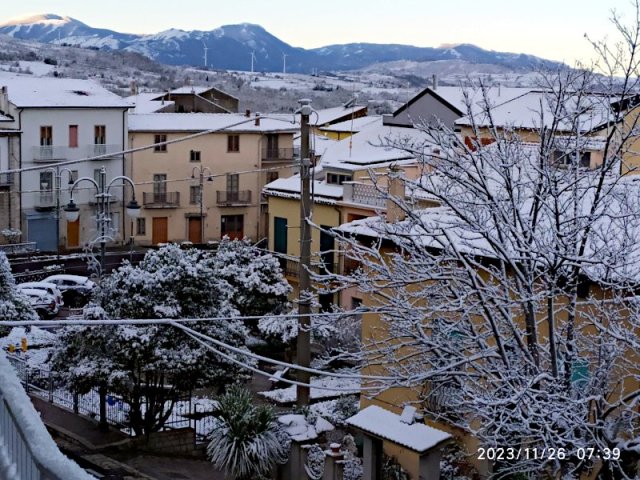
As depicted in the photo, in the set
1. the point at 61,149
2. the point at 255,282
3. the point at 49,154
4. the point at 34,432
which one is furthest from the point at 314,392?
the point at 61,149

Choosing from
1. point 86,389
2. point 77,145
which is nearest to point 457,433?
point 86,389

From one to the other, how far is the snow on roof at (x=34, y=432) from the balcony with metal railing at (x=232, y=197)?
41.8 m

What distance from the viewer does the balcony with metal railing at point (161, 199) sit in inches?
1772

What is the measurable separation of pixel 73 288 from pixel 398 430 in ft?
70.1

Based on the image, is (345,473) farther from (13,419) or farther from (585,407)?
(13,419)

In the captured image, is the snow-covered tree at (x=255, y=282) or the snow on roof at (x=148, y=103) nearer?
the snow-covered tree at (x=255, y=282)

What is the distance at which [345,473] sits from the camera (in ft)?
45.6

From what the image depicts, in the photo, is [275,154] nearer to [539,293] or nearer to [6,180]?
[6,180]

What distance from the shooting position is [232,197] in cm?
4647

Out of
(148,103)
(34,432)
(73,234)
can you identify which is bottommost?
(73,234)

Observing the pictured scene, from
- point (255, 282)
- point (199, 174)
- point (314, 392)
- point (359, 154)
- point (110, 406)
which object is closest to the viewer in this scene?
point (110, 406)

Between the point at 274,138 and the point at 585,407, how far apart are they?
128ft

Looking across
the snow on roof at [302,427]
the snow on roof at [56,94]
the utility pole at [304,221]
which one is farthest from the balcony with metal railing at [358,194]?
the snow on roof at [56,94]

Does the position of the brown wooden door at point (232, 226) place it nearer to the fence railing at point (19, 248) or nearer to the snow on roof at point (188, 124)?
the snow on roof at point (188, 124)
